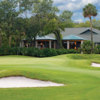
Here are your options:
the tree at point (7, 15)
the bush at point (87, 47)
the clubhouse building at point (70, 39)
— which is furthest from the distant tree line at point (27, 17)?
the bush at point (87, 47)

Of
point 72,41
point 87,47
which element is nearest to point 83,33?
point 72,41

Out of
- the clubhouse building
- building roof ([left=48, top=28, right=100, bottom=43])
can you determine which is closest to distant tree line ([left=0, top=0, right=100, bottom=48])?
the clubhouse building

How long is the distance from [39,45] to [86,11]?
52.9ft

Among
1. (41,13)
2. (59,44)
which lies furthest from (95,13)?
(59,44)

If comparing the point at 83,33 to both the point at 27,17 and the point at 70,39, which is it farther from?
the point at 27,17

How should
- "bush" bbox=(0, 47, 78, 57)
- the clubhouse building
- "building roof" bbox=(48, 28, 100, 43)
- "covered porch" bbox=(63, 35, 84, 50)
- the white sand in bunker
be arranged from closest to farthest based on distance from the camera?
the white sand in bunker, "bush" bbox=(0, 47, 78, 57), "covered porch" bbox=(63, 35, 84, 50), the clubhouse building, "building roof" bbox=(48, 28, 100, 43)

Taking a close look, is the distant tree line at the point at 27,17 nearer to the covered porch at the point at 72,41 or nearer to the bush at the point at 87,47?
the covered porch at the point at 72,41

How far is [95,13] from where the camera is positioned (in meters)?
34.8

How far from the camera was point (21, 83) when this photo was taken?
35.6 ft

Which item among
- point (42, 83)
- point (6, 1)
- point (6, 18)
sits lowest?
point (42, 83)

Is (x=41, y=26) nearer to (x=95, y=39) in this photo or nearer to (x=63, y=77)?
(x=95, y=39)

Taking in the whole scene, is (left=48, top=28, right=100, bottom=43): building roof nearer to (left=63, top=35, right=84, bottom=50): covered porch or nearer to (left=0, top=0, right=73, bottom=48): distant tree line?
(left=63, top=35, right=84, bottom=50): covered porch

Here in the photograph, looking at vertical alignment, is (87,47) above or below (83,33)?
below

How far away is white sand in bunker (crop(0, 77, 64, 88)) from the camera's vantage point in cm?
1045
